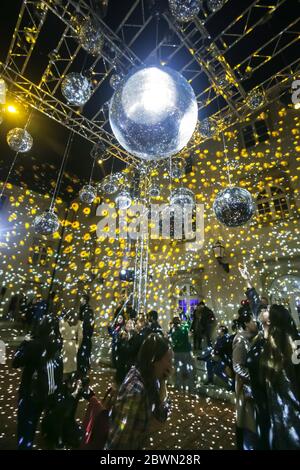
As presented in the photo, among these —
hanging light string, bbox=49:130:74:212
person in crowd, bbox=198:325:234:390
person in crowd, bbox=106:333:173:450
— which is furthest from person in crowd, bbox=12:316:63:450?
hanging light string, bbox=49:130:74:212

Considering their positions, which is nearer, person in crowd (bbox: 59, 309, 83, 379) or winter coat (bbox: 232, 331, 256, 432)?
winter coat (bbox: 232, 331, 256, 432)

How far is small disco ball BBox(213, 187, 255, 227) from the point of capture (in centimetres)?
406

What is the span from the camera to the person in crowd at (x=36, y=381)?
2.29 metres

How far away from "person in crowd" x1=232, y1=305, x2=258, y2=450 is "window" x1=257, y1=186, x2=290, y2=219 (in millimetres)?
6463

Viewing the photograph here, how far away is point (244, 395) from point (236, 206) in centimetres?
291

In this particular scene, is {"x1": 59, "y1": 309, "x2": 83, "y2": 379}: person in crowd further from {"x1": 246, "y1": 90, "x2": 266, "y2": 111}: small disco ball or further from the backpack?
{"x1": 246, "y1": 90, "x2": 266, "y2": 111}: small disco ball

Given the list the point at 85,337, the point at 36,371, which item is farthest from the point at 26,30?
the point at 85,337

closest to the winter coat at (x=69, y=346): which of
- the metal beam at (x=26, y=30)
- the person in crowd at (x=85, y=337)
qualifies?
the person in crowd at (x=85, y=337)

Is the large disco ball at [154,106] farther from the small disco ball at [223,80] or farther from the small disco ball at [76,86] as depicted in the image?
the small disco ball at [223,80]

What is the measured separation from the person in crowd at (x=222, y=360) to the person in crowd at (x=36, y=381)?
111 inches

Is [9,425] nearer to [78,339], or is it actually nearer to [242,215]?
[78,339]

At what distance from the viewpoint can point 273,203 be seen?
26.9 ft

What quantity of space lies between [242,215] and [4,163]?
1473 centimetres

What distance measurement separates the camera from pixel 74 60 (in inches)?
240
